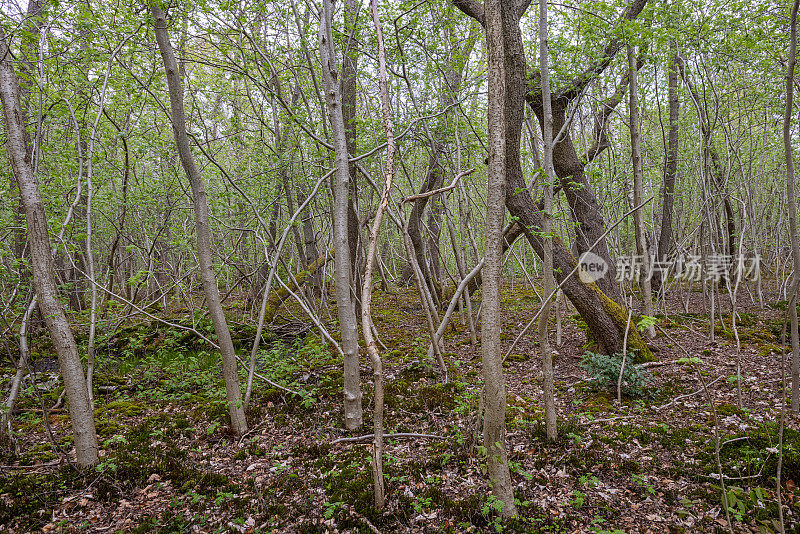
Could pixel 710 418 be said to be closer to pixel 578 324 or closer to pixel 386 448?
pixel 386 448

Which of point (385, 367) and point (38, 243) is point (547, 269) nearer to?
point (385, 367)

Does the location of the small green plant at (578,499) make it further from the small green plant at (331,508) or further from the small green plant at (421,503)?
the small green plant at (331,508)

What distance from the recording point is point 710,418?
164 inches

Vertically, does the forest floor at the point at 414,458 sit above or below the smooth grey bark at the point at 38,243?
below

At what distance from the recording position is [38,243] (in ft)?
10.6

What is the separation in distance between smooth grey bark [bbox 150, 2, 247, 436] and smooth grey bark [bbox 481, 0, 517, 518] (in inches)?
105

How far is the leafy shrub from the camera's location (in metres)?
4.92

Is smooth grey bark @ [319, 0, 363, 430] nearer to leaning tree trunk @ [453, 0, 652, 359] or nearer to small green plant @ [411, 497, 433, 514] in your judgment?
small green plant @ [411, 497, 433, 514]

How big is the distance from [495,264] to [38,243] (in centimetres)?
379

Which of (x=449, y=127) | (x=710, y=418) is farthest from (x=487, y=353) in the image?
(x=449, y=127)

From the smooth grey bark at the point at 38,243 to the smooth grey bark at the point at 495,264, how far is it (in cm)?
355

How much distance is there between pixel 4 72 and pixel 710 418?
7573 millimetres

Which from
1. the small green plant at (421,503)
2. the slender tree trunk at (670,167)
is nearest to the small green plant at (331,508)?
the small green plant at (421,503)

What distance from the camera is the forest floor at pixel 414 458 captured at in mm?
2863
